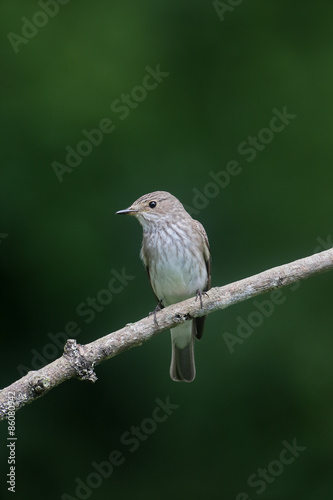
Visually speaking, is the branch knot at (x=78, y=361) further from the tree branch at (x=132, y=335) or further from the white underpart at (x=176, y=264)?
the white underpart at (x=176, y=264)

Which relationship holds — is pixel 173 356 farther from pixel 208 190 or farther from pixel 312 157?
pixel 312 157

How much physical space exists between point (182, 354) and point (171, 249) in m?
0.81

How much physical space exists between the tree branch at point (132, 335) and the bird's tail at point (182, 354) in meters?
1.38

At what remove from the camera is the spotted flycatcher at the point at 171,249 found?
495cm

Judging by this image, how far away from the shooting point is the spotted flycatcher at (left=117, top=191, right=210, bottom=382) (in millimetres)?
4953

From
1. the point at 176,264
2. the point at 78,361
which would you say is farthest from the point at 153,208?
the point at 78,361

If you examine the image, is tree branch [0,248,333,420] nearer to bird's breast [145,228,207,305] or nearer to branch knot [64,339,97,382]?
branch knot [64,339,97,382]

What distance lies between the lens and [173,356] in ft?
17.2

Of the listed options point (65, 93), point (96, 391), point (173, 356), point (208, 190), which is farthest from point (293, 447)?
point (65, 93)

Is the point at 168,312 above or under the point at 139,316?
under

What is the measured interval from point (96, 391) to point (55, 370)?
7.13 feet

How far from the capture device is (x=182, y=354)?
17.3 ft

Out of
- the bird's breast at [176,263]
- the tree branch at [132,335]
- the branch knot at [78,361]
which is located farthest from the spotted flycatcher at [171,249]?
the branch knot at [78,361]

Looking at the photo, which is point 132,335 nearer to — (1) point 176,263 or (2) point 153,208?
(1) point 176,263
